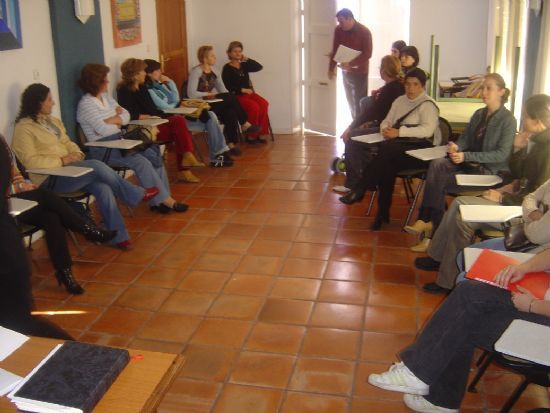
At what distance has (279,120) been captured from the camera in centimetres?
818

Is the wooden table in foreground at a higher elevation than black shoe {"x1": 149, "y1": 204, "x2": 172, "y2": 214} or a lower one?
higher

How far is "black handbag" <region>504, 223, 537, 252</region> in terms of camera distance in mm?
3055

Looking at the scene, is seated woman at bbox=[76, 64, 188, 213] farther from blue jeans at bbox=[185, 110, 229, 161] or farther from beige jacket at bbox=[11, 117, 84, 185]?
blue jeans at bbox=[185, 110, 229, 161]

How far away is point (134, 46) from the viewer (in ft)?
20.6

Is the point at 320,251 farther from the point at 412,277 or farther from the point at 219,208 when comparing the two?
the point at 219,208

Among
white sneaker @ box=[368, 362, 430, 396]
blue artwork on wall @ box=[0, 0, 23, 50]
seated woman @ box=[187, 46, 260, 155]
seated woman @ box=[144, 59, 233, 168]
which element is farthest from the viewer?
seated woman @ box=[187, 46, 260, 155]

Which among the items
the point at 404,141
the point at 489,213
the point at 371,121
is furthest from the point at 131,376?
the point at 371,121

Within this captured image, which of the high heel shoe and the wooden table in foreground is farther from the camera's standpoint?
the high heel shoe

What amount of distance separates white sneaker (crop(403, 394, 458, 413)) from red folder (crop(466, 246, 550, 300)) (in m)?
0.55

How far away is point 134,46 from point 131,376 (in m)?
5.03

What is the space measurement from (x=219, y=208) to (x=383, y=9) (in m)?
6.20

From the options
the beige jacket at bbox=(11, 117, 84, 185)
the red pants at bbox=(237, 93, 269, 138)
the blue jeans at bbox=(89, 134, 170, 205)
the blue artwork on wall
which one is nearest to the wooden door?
the red pants at bbox=(237, 93, 269, 138)

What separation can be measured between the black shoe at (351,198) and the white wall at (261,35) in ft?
9.71

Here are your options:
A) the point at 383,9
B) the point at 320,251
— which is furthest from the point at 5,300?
the point at 383,9
